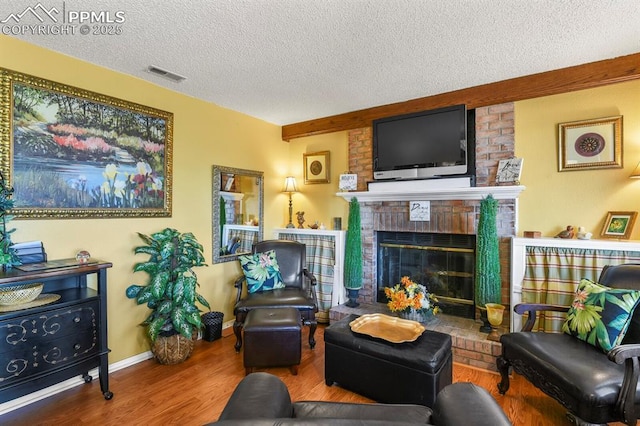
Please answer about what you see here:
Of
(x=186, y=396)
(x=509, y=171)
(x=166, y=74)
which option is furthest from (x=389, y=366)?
(x=166, y=74)

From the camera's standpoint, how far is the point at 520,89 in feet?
9.41

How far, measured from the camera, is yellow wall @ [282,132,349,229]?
13.6ft

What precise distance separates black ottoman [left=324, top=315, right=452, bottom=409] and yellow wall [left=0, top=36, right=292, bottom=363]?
1819 mm

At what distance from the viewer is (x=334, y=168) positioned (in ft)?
13.8

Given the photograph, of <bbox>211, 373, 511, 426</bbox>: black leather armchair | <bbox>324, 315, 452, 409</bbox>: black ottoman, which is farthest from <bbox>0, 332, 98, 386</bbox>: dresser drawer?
<bbox>324, 315, 452, 409</bbox>: black ottoman

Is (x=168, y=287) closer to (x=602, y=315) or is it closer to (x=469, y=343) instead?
(x=469, y=343)

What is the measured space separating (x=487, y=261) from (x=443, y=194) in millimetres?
800

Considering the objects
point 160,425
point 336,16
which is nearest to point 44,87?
point 336,16

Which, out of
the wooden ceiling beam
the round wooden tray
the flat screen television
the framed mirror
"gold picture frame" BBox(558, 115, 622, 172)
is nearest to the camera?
the round wooden tray

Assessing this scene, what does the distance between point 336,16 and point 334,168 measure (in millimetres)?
2355

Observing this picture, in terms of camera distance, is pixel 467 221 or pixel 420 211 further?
pixel 420 211

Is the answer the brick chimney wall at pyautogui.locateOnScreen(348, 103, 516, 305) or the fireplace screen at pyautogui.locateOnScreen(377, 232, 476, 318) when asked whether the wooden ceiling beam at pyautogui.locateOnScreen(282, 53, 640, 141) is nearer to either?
the brick chimney wall at pyautogui.locateOnScreen(348, 103, 516, 305)

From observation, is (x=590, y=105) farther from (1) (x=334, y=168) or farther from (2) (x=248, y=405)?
(2) (x=248, y=405)

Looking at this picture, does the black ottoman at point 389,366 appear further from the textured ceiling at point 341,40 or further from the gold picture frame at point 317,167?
the gold picture frame at point 317,167
